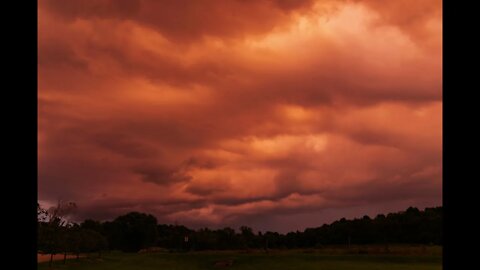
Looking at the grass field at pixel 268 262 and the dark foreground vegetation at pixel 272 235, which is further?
the dark foreground vegetation at pixel 272 235

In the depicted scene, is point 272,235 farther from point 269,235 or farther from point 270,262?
point 270,262

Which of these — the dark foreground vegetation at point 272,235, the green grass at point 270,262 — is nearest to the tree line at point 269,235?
the dark foreground vegetation at point 272,235

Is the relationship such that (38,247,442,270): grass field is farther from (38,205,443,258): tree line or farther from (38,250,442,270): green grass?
(38,205,443,258): tree line

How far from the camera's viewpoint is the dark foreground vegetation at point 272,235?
8694 cm

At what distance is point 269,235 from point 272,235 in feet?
1.88

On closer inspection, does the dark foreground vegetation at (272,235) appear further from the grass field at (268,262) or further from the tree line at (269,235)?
the grass field at (268,262)

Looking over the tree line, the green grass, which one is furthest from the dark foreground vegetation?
the green grass

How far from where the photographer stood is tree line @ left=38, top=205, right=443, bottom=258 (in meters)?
86.9
